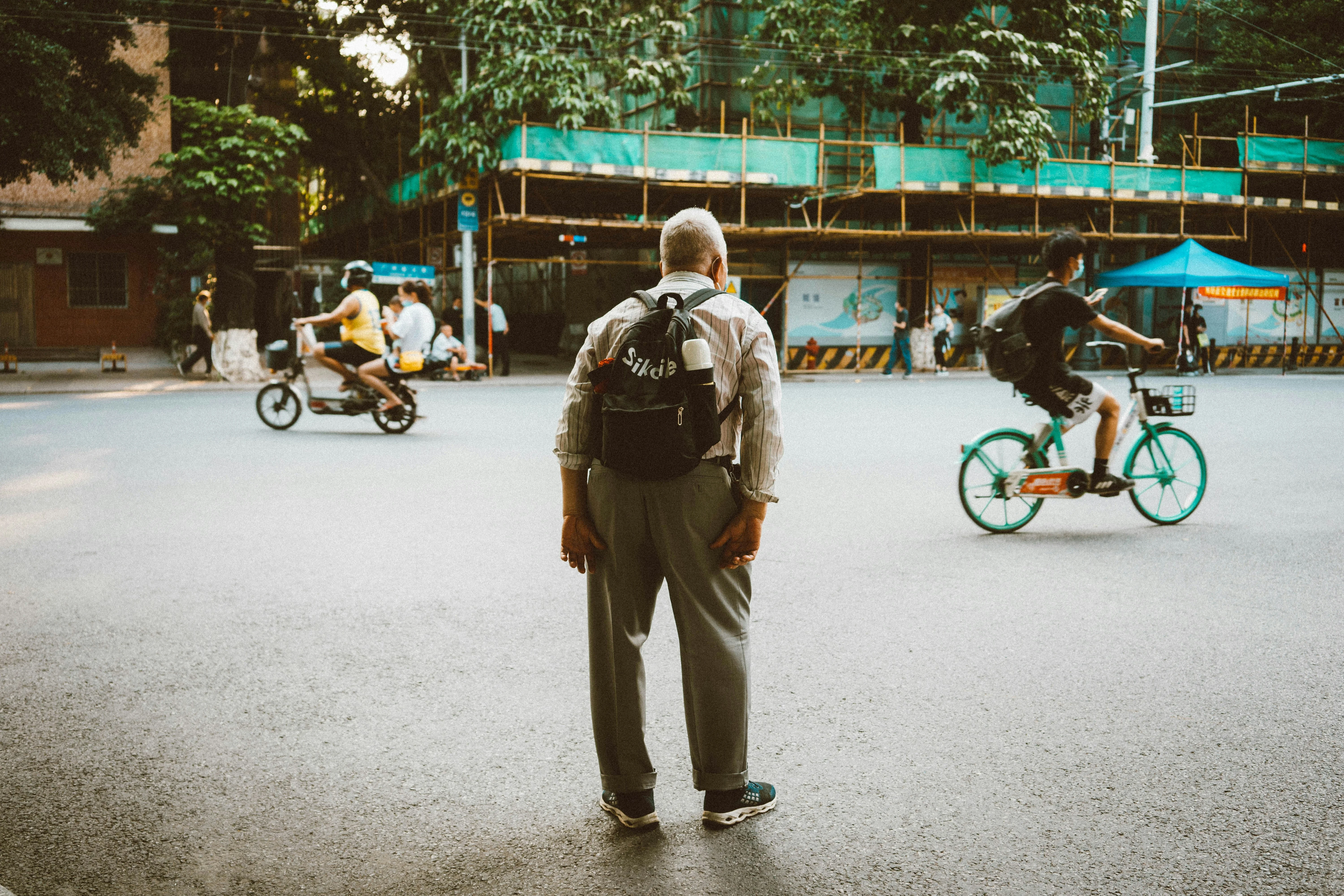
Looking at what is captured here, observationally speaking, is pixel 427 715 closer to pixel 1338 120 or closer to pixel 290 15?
pixel 290 15

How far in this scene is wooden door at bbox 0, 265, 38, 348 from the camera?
29188 millimetres

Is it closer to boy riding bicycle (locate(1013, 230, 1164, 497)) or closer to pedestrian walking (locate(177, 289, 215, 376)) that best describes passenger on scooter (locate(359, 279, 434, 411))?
boy riding bicycle (locate(1013, 230, 1164, 497))

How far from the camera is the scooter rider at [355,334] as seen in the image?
12.7m

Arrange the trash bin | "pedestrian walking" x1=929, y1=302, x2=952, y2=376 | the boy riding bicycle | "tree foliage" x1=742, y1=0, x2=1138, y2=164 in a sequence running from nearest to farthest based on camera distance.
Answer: the boy riding bicycle → the trash bin → "tree foliage" x1=742, y1=0, x2=1138, y2=164 → "pedestrian walking" x1=929, y1=302, x2=952, y2=376

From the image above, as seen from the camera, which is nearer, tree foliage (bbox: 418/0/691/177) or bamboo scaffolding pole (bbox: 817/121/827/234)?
tree foliage (bbox: 418/0/691/177)

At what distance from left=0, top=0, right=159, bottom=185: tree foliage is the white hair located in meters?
18.0

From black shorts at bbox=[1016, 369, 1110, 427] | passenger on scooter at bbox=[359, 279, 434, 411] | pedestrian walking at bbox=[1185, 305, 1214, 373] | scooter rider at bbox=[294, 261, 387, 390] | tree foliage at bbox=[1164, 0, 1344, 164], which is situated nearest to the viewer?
black shorts at bbox=[1016, 369, 1110, 427]

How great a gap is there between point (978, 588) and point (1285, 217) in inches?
1319

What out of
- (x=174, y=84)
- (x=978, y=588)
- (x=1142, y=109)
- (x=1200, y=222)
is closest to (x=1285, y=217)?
(x=1200, y=222)

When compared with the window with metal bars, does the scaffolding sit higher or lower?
higher

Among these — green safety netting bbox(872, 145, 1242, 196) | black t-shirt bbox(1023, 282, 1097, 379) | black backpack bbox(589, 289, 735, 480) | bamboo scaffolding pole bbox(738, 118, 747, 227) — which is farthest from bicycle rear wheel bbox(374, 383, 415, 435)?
green safety netting bbox(872, 145, 1242, 196)

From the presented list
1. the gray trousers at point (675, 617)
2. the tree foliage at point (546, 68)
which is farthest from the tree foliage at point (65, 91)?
the gray trousers at point (675, 617)

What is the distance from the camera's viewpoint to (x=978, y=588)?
19.7ft

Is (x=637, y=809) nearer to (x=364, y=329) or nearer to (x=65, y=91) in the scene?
(x=364, y=329)
